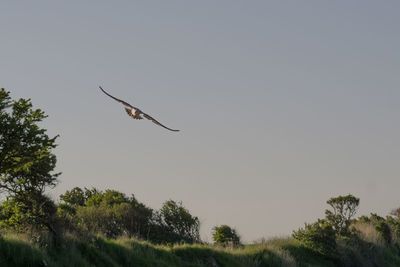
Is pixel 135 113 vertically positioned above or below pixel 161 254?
above

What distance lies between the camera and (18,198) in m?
31.2

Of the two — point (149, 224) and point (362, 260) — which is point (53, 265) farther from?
point (149, 224)

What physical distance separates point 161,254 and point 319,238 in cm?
1374

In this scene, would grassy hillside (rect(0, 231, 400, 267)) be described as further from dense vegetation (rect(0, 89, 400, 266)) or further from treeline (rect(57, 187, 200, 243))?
treeline (rect(57, 187, 200, 243))

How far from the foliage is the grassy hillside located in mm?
510

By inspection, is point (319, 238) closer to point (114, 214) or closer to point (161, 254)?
point (161, 254)

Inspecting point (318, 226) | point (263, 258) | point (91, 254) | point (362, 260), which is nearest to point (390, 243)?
point (362, 260)

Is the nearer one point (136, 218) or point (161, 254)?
point (161, 254)

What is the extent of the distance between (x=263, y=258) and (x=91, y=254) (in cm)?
1204

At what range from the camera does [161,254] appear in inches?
1223

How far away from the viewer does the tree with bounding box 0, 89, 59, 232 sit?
29.3 meters

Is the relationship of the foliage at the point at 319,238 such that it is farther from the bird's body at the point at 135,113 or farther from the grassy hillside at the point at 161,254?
the bird's body at the point at 135,113

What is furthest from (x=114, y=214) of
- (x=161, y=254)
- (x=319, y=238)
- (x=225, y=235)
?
(x=161, y=254)

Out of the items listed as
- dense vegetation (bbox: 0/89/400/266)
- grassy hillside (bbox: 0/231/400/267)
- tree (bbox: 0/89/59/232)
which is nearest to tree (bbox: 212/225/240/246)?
dense vegetation (bbox: 0/89/400/266)
